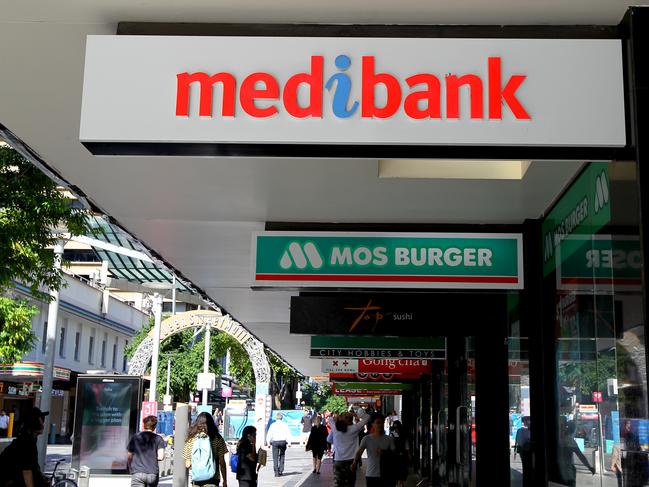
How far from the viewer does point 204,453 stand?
10.5 m

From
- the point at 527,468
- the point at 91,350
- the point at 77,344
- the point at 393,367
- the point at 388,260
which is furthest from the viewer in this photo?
the point at 91,350

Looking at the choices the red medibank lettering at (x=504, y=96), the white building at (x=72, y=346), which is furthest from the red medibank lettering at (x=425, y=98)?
the white building at (x=72, y=346)

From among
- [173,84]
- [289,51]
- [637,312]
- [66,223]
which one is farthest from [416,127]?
[66,223]

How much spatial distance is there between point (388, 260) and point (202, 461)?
4.33m

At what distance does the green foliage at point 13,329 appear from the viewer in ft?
59.4

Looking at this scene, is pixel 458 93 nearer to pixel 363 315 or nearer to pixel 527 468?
pixel 527 468

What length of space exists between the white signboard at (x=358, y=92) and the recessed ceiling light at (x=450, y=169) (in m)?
2.79

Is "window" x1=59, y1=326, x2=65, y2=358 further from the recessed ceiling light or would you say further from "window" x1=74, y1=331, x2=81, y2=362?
the recessed ceiling light

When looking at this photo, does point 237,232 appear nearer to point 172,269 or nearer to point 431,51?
point 172,269

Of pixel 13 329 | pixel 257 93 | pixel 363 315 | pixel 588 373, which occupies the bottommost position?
pixel 588 373

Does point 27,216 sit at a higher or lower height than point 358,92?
higher

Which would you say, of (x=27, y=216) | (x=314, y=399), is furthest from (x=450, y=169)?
(x=314, y=399)

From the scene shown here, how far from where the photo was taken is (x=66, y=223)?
14469 mm

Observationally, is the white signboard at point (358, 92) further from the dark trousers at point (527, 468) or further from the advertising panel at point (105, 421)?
the advertising panel at point (105, 421)
